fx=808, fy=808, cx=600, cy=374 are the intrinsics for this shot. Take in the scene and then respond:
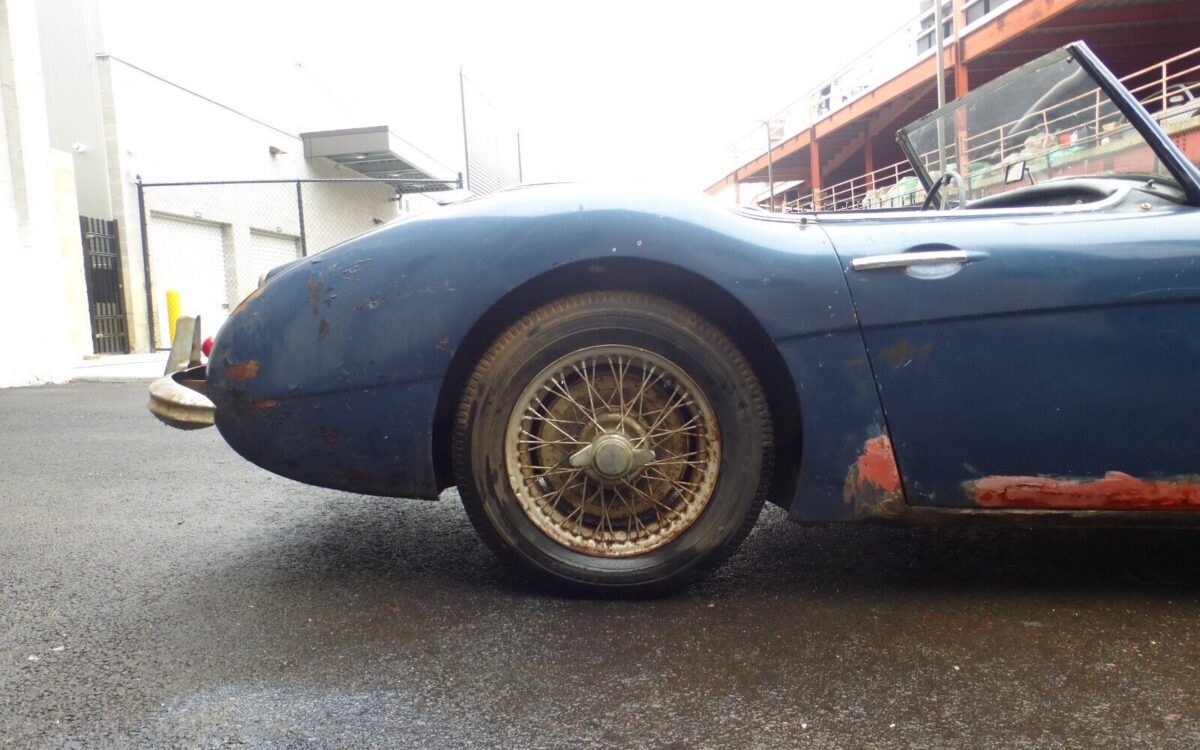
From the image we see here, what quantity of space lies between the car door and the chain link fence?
1078cm

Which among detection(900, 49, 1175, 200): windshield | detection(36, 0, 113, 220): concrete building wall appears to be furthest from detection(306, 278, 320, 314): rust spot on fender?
detection(36, 0, 113, 220): concrete building wall

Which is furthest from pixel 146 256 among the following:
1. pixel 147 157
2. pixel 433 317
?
pixel 433 317

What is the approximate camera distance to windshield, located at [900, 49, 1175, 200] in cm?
238

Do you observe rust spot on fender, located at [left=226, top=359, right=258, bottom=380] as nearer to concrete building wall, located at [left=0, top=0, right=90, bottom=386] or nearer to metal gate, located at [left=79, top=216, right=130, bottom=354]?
concrete building wall, located at [left=0, top=0, right=90, bottom=386]

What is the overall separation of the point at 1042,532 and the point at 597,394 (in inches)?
65.5

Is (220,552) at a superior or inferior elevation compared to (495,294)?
inferior

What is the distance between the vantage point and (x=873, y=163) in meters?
32.2

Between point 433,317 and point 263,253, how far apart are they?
1656cm

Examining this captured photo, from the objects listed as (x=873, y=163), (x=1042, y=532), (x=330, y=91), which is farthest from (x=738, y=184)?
(x=1042, y=532)

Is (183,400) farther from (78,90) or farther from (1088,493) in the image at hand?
(78,90)

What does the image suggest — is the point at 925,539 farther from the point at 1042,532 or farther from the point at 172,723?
the point at 172,723

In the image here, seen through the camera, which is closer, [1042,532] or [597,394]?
[597,394]

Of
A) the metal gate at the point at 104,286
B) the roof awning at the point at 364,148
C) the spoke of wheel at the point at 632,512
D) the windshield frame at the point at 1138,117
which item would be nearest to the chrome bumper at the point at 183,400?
the spoke of wheel at the point at 632,512

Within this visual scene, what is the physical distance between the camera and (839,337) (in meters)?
1.94
